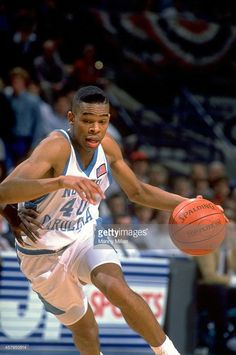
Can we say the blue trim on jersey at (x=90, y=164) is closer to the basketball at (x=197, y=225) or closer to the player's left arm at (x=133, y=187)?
the player's left arm at (x=133, y=187)

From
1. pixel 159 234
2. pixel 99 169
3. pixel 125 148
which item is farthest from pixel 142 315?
pixel 125 148

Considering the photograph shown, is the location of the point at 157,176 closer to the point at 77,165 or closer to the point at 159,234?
the point at 159,234

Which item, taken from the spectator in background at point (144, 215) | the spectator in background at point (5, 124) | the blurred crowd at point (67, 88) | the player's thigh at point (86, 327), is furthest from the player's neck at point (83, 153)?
the spectator in background at point (5, 124)

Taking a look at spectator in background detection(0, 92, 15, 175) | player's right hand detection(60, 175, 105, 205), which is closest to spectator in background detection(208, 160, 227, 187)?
spectator in background detection(0, 92, 15, 175)

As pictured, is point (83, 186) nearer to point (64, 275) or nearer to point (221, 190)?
point (64, 275)

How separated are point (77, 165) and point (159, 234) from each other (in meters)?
2.64

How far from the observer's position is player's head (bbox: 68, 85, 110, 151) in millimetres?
5008

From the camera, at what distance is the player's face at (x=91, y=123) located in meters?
5.01

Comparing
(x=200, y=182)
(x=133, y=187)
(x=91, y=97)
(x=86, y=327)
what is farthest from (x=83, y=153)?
(x=200, y=182)

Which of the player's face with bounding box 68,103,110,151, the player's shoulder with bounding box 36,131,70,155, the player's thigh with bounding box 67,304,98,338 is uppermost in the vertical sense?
the player's face with bounding box 68,103,110,151

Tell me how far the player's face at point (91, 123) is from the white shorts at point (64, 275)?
0.63 meters

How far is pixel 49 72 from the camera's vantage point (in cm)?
1097

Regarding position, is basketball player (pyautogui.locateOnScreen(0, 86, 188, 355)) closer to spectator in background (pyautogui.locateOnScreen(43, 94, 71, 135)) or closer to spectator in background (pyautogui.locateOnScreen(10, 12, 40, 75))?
spectator in background (pyautogui.locateOnScreen(43, 94, 71, 135))

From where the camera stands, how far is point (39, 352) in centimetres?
754
